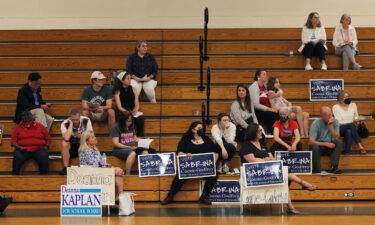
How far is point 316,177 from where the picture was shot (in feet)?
38.0

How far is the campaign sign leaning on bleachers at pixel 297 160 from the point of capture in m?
11.7

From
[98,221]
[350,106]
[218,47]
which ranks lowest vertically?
[98,221]

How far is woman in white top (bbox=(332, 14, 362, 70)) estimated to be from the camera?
14422 millimetres

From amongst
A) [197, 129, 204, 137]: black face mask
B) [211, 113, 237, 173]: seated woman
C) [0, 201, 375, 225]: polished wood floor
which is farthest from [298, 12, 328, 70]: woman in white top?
[0, 201, 375, 225]: polished wood floor

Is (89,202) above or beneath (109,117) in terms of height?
beneath

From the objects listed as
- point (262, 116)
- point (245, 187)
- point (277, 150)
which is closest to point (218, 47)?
point (262, 116)

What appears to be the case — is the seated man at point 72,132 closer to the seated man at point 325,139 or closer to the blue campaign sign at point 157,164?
the blue campaign sign at point 157,164

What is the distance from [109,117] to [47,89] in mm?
1876

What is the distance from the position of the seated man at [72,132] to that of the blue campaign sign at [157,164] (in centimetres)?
115

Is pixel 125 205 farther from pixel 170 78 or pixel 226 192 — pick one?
pixel 170 78

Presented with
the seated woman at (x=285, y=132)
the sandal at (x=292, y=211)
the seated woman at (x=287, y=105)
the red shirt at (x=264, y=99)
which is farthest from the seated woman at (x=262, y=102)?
the sandal at (x=292, y=211)

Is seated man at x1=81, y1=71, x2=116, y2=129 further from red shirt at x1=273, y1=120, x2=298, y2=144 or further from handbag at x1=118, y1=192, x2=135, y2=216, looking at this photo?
red shirt at x1=273, y1=120, x2=298, y2=144

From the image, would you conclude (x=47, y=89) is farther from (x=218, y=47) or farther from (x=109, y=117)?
(x=218, y=47)

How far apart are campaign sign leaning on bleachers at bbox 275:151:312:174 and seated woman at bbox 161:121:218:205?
1.09 meters
